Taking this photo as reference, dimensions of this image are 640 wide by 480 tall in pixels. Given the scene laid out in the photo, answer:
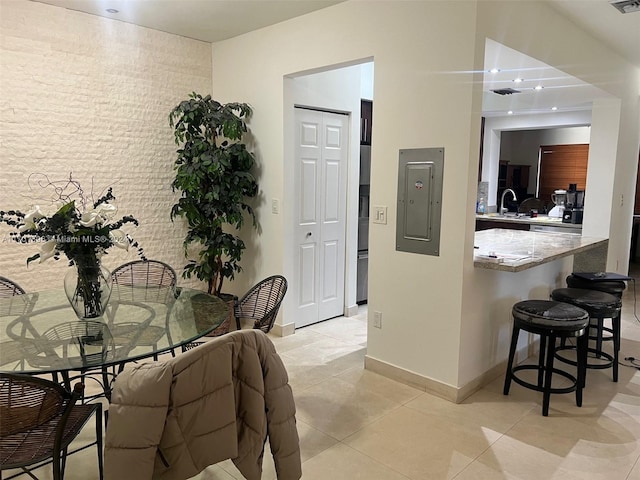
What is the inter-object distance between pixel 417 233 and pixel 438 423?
1.19 metres

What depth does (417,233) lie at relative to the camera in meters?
3.14

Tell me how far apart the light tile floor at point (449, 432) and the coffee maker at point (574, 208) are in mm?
2219

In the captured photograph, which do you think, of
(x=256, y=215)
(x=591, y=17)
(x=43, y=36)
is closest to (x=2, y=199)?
(x=43, y=36)

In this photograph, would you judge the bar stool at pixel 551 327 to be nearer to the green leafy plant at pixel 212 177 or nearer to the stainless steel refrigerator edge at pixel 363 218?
the stainless steel refrigerator edge at pixel 363 218

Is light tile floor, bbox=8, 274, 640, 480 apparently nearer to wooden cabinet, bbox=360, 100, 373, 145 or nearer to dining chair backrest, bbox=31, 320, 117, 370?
dining chair backrest, bbox=31, 320, 117, 370

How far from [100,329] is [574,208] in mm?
5333

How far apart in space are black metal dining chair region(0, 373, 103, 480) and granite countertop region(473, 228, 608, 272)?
2.39m

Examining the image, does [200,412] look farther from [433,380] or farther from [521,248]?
[521,248]

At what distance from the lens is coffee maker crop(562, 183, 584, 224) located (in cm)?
538

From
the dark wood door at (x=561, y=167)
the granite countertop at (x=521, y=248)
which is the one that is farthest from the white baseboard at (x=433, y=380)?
the dark wood door at (x=561, y=167)

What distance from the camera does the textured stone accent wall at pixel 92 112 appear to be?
3570 mm

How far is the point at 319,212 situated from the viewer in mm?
4508

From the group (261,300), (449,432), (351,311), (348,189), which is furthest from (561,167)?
(261,300)

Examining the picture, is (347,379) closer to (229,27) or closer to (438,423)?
(438,423)
